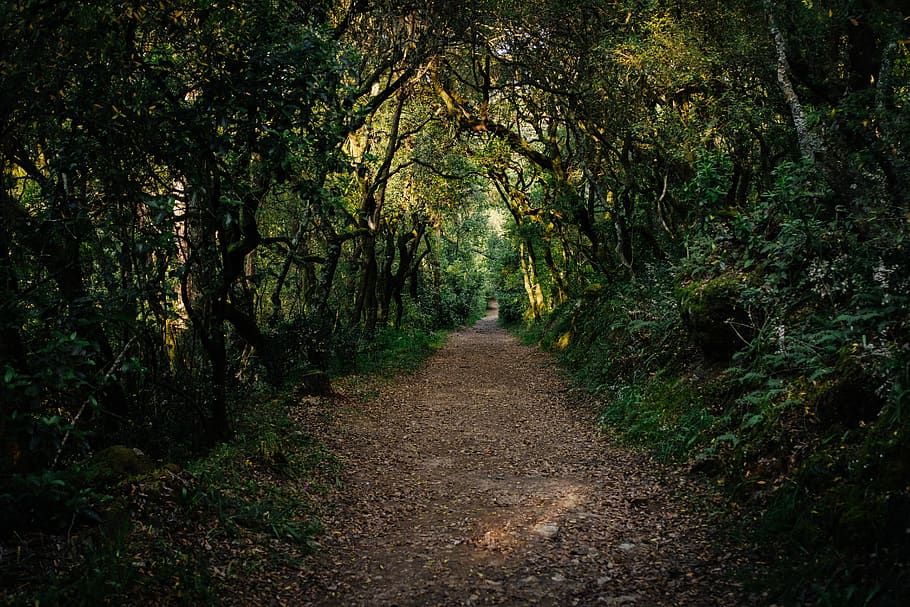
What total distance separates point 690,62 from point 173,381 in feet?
33.8

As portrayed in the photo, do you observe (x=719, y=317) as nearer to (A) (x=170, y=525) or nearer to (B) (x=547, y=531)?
(B) (x=547, y=531)

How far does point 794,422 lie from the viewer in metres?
5.66

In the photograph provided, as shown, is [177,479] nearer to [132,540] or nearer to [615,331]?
[132,540]

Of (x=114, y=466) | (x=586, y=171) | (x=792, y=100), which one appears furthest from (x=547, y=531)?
(x=586, y=171)

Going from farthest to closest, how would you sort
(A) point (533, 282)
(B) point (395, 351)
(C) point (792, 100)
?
(A) point (533, 282) < (B) point (395, 351) < (C) point (792, 100)

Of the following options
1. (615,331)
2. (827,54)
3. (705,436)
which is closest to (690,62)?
(827,54)

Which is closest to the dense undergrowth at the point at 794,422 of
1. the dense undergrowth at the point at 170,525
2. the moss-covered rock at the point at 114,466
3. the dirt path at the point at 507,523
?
the dirt path at the point at 507,523

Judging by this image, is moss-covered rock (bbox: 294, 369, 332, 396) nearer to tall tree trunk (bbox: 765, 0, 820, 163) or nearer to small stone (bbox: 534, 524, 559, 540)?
small stone (bbox: 534, 524, 559, 540)

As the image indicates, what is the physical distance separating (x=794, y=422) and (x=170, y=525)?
5.78 m

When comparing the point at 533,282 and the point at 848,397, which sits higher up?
the point at 533,282

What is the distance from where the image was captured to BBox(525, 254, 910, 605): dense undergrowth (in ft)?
12.8

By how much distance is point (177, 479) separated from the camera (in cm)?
549

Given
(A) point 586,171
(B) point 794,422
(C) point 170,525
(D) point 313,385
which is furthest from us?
(A) point 586,171

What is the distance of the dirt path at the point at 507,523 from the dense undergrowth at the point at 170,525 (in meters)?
0.49
